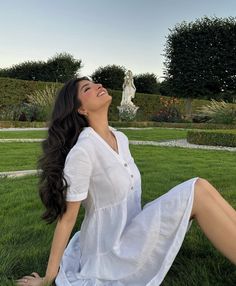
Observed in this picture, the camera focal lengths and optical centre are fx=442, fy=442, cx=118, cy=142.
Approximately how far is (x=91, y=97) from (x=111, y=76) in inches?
1250

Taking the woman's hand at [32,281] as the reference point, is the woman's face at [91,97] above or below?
above

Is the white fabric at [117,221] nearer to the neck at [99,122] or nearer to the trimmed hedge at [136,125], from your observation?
the neck at [99,122]

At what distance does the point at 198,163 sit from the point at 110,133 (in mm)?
5351

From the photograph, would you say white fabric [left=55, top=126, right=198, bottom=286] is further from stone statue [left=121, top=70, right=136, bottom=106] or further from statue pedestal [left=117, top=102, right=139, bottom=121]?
stone statue [left=121, top=70, right=136, bottom=106]

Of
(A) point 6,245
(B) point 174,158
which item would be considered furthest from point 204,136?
(A) point 6,245

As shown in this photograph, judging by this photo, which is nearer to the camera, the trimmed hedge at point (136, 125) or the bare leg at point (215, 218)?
the bare leg at point (215, 218)

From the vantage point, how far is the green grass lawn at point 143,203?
2.58m

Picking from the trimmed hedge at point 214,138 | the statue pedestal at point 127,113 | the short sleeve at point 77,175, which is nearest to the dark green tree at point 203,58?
the statue pedestal at point 127,113

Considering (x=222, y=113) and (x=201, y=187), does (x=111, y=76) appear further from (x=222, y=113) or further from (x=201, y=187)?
(x=201, y=187)

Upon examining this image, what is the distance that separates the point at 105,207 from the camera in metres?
2.23

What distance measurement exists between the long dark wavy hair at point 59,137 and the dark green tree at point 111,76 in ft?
103

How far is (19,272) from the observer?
103 inches

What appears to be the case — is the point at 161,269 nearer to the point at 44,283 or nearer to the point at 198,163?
the point at 44,283

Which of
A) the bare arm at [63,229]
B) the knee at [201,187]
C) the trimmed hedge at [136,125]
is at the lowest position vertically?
the trimmed hedge at [136,125]
